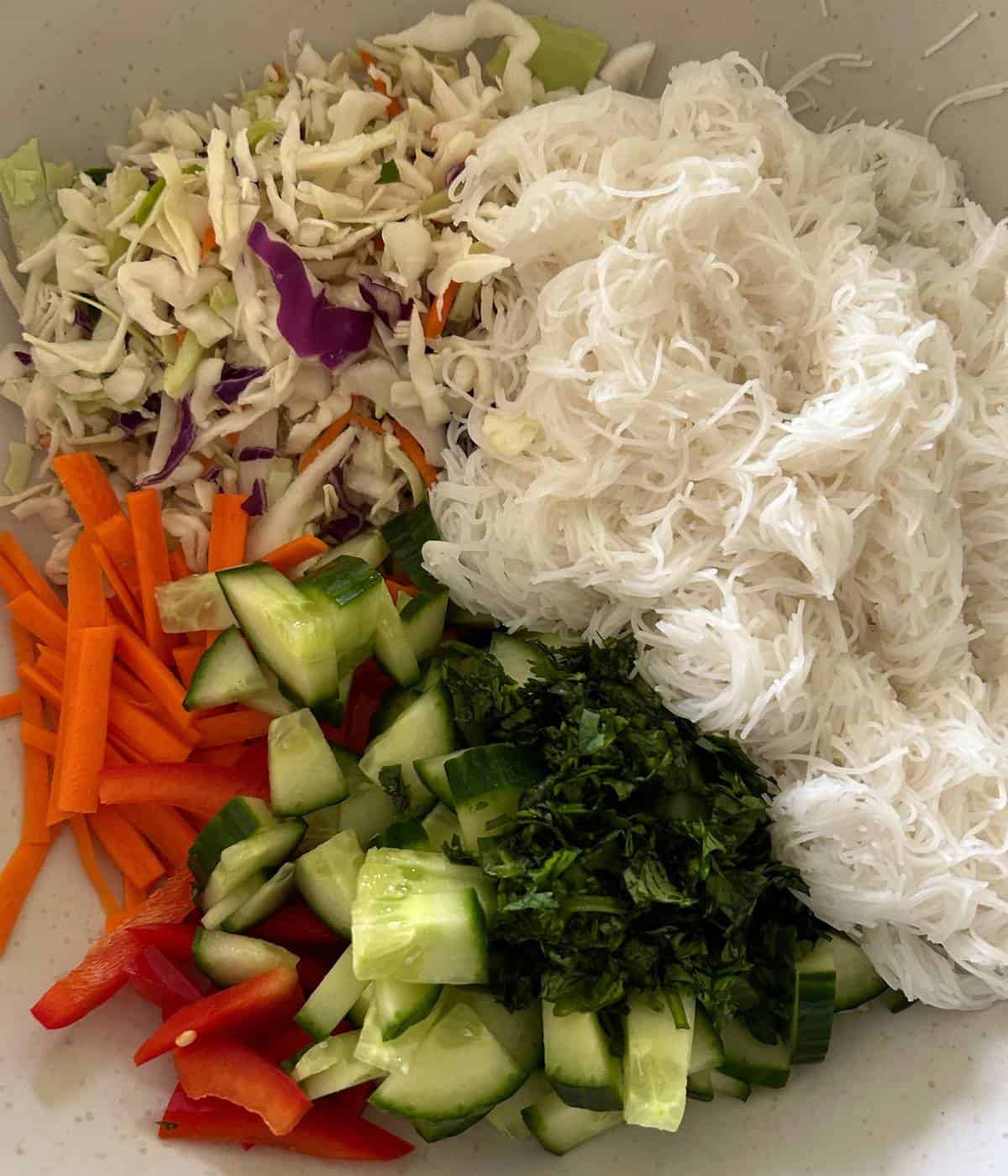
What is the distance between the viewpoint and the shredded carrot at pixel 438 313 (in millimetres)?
2115

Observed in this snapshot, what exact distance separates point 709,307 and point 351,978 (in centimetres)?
136

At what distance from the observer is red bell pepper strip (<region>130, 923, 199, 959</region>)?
191cm

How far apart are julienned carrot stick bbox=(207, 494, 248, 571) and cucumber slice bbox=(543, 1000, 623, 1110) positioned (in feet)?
3.42

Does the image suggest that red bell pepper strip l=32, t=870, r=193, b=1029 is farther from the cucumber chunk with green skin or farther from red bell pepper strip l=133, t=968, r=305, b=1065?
the cucumber chunk with green skin

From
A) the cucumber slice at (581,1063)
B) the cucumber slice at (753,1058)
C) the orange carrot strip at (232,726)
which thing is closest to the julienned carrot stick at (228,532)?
the orange carrot strip at (232,726)

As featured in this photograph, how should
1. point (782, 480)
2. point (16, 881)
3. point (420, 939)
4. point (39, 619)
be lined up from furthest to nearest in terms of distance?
point (39, 619) → point (16, 881) → point (782, 480) → point (420, 939)

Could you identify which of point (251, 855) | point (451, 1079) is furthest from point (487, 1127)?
point (251, 855)

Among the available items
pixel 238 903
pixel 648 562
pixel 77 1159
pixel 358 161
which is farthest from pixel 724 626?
pixel 77 1159

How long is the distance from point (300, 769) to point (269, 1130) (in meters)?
0.61

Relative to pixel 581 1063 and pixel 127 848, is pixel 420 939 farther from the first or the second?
pixel 127 848

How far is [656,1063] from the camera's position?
5.49 ft

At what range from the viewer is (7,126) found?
83.0 inches

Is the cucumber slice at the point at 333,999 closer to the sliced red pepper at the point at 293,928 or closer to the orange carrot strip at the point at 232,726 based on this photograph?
the sliced red pepper at the point at 293,928

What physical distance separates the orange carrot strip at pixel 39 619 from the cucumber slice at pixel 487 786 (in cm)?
86
